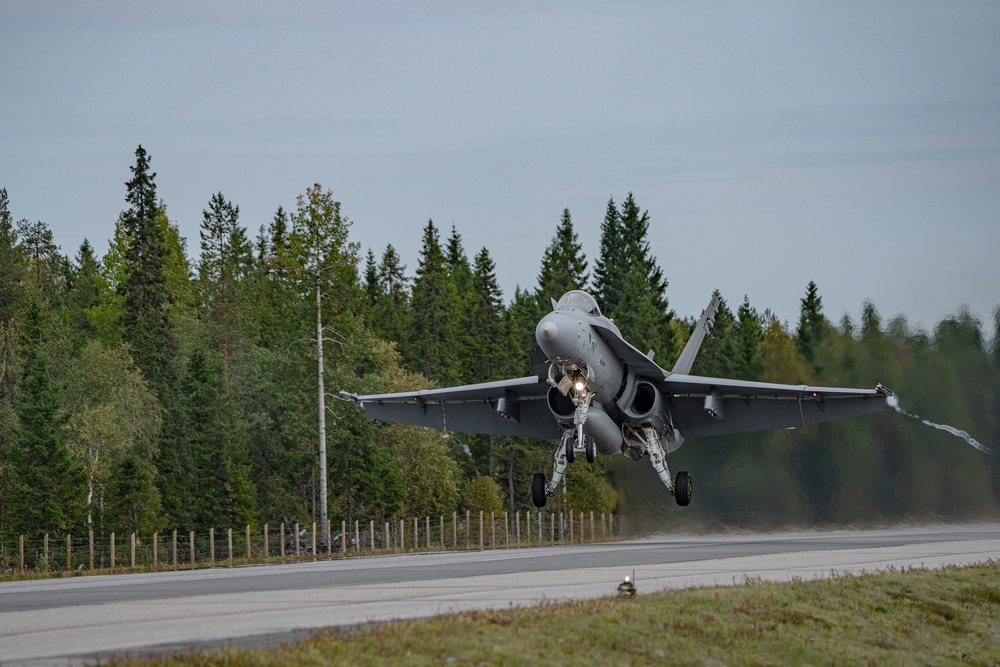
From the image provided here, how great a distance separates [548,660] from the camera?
37.5 feet

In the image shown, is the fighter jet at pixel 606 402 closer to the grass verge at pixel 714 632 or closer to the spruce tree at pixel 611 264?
the grass verge at pixel 714 632

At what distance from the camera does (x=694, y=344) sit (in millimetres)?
36938

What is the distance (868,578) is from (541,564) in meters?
6.66

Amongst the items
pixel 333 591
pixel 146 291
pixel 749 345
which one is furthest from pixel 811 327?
pixel 333 591

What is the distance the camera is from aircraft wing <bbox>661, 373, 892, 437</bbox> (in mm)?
31812

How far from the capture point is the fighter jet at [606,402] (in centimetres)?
2764

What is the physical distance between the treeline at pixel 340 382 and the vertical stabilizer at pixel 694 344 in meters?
5.64

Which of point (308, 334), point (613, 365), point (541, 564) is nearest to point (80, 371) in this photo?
point (308, 334)

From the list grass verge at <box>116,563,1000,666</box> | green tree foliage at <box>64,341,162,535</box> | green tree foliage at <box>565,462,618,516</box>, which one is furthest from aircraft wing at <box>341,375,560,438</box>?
green tree foliage at <box>64,341,162,535</box>

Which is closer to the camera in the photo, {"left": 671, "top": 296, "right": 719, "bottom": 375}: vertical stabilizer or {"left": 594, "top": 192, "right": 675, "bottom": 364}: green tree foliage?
{"left": 671, "top": 296, "right": 719, "bottom": 375}: vertical stabilizer

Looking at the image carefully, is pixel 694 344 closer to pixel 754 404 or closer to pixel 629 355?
pixel 754 404

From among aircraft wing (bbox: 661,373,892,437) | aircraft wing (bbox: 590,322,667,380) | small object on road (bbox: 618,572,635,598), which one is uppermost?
aircraft wing (bbox: 590,322,667,380)

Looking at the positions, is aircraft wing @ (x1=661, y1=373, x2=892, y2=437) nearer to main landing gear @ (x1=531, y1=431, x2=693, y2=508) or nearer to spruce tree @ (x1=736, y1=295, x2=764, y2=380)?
main landing gear @ (x1=531, y1=431, x2=693, y2=508)

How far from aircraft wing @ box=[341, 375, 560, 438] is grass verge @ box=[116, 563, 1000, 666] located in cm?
1570
